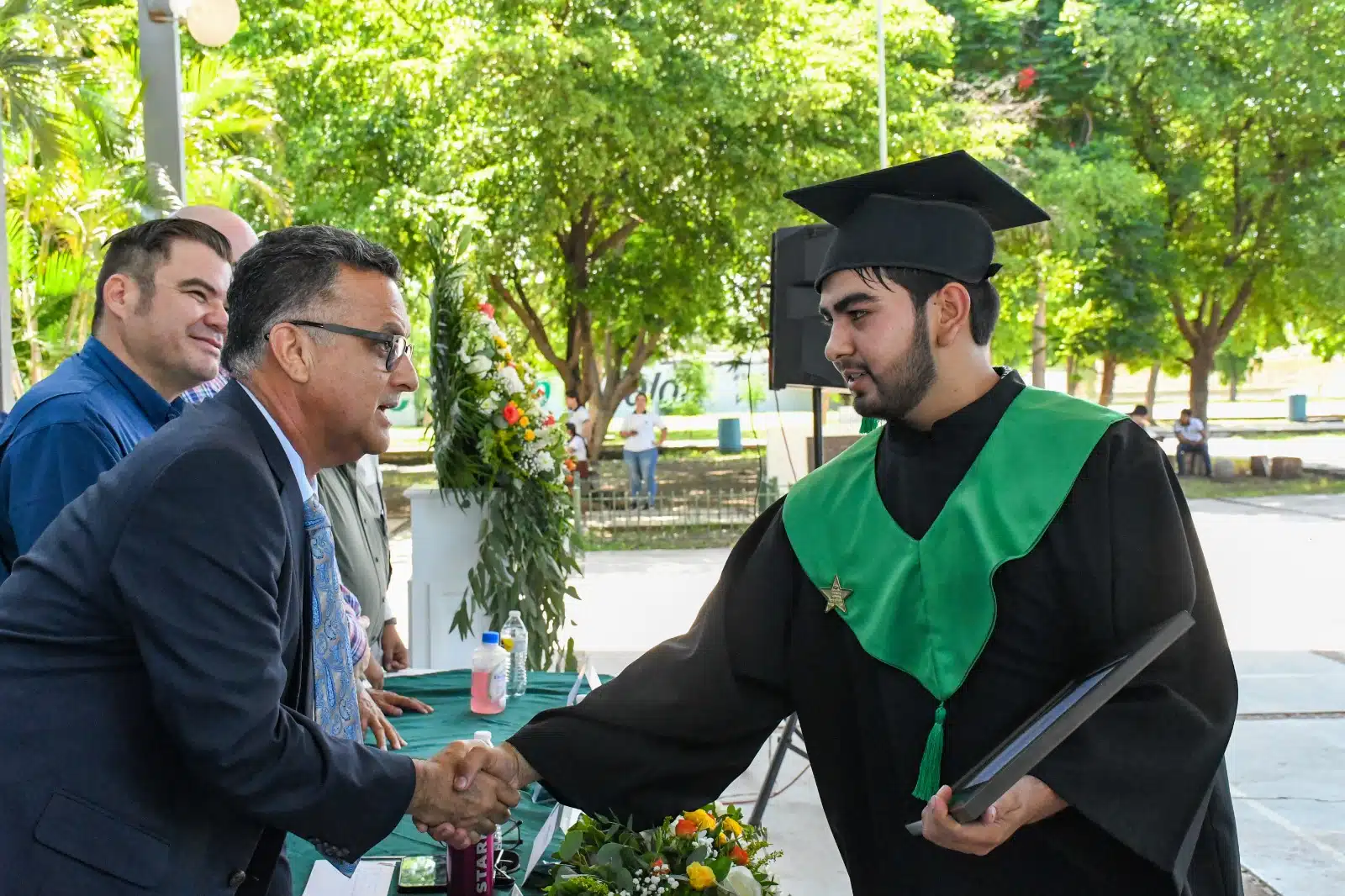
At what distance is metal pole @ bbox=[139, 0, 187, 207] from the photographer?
20.2 ft

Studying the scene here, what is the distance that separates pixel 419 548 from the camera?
255 inches

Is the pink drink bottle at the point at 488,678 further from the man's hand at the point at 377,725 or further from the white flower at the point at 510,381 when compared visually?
the white flower at the point at 510,381

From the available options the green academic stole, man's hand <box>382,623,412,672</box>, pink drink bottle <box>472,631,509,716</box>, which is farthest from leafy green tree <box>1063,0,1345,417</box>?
the green academic stole

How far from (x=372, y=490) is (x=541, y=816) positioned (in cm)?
187

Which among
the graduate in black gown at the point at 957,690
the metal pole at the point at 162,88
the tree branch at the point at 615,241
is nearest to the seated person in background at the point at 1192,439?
the tree branch at the point at 615,241

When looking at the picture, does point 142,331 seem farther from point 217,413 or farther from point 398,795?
point 398,795

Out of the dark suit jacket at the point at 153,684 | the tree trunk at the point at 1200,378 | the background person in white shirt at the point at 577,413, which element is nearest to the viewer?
the dark suit jacket at the point at 153,684

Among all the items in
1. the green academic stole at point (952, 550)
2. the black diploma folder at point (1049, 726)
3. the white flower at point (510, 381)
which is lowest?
the black diploma folder at point (1049, 726)

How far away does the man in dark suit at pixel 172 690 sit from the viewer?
1.92m

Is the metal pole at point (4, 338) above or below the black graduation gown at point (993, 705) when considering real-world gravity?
above

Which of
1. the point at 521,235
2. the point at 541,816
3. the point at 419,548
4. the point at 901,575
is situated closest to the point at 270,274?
the point at 901,575

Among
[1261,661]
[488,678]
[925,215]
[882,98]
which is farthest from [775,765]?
[882,98]

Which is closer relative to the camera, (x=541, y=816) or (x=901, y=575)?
(x=901, y=575)

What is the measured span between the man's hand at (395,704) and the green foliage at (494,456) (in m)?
1.98
